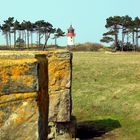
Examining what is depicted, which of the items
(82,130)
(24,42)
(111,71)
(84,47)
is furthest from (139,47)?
(82,130)

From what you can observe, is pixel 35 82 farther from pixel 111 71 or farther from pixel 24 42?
pixel 24 42

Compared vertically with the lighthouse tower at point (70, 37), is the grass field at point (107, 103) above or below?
below

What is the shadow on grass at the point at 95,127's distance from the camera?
15.5 metres

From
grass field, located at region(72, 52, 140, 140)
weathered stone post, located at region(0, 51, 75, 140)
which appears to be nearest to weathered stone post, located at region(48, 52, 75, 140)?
grass field, located at region(72, 52, 140, 140)

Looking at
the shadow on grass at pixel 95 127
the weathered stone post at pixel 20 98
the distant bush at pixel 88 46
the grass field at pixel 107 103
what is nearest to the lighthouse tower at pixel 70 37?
the distant bush at pixel 88 46

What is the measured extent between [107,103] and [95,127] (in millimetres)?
2762

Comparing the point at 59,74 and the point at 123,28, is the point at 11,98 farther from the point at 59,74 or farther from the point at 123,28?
the point at 123,28

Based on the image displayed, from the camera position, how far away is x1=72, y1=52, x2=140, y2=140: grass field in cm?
1591

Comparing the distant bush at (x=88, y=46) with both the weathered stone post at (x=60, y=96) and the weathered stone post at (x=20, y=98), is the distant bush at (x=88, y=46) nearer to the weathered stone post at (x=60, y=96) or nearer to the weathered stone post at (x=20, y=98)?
the weathered stone post at (x=60, y=96)

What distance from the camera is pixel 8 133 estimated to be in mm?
4191

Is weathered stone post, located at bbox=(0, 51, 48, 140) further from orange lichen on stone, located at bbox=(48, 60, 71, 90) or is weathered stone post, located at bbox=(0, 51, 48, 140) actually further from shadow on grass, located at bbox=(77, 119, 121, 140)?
shadow on grass, located at bbox=(77, 119, 121, 140)

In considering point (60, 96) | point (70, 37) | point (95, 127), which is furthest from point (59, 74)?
point (70, 37)

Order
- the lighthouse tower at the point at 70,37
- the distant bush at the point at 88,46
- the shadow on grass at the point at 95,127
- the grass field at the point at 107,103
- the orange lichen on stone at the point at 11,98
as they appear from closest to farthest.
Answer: the orange lichen on stone at the point at 11,98, the shadow on grass at the point at 95,127, the grass field at the point at 107,103, the distant bush at the point at 88,46, the lighthouse tower at the point at 70,37

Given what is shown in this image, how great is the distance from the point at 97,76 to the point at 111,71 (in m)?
1.95
